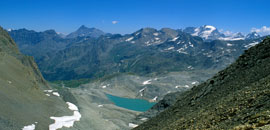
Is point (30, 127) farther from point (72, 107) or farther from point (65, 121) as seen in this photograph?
point (72, 107)

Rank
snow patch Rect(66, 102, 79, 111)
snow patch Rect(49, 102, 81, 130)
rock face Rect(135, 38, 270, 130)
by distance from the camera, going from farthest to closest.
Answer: snow patch Rect(66, 102, 79, 111) → snow patch Rect(49, 102, 81, 130) → rock face Rect(135, 38, 270, 130)

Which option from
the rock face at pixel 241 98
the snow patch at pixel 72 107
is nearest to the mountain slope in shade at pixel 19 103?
the snow patch at pixel 72 107

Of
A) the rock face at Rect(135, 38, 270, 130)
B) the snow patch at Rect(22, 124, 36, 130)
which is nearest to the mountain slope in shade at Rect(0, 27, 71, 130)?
the snow patch at Rect(22, 124, 36, 130)

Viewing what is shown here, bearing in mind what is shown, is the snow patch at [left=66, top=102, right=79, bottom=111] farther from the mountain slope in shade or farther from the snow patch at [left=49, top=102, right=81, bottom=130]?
the mountain slope in shade

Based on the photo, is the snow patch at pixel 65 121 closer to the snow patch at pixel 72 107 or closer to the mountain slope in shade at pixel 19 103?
the mountain slope in shade at pixel 19 103

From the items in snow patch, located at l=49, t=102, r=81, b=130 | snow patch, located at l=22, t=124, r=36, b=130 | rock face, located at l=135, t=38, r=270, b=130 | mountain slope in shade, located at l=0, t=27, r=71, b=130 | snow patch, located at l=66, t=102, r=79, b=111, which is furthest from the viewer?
snow patch, located at l=66, t=102, r=79, b=111

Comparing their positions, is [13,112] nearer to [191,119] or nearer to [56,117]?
[56,117]

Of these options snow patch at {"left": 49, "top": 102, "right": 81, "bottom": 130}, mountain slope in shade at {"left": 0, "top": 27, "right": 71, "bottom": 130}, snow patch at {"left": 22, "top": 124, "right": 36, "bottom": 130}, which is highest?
mountain slope in shade at {"left": 0, "top": 27, "right": 71, "bottom": 130}

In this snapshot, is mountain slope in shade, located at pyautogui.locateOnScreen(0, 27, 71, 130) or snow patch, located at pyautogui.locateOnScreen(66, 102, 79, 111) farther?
snow patch, located at pyautogui.locateOnScreen(66, 102, 79, 111)
